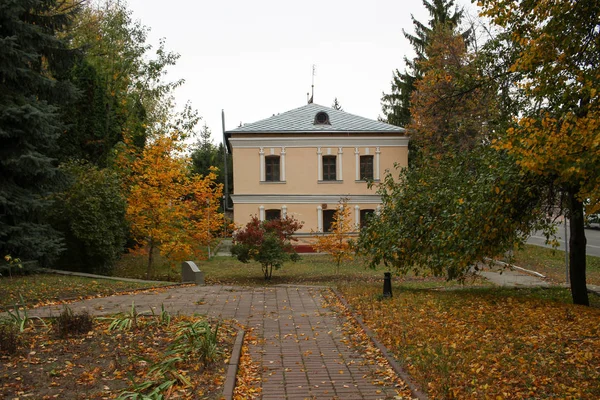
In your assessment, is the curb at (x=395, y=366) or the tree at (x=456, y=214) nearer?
the curb at (x=395, y=366)

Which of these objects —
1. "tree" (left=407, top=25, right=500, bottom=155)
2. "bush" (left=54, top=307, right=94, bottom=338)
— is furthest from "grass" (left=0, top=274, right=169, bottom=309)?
"tree" (left=407, top=25, right=500, bottom=155)

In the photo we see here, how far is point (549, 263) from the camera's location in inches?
1025

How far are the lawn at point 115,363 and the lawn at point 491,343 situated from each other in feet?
7.67

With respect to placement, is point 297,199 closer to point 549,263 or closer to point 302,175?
point 302,175

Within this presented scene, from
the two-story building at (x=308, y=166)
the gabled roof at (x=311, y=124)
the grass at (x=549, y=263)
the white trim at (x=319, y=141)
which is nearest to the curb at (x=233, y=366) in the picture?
the grass at (x=549, y=263)

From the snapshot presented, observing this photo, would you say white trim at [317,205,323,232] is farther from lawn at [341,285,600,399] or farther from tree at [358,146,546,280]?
lawn at [341,285,600,399]

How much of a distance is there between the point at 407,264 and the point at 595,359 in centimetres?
838

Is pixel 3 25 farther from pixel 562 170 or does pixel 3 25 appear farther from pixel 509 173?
pixel 562 170

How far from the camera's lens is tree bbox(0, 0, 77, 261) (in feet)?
49.5

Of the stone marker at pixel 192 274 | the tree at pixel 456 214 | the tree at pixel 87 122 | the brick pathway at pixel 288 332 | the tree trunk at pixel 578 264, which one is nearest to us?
the brick pathway at pixel 288 332

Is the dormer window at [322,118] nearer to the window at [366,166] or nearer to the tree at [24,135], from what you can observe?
the window at [366,166]

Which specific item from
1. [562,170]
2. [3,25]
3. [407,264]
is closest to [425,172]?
[407,264]

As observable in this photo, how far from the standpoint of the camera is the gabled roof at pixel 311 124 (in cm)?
3603

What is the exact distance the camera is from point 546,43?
29.8ft
